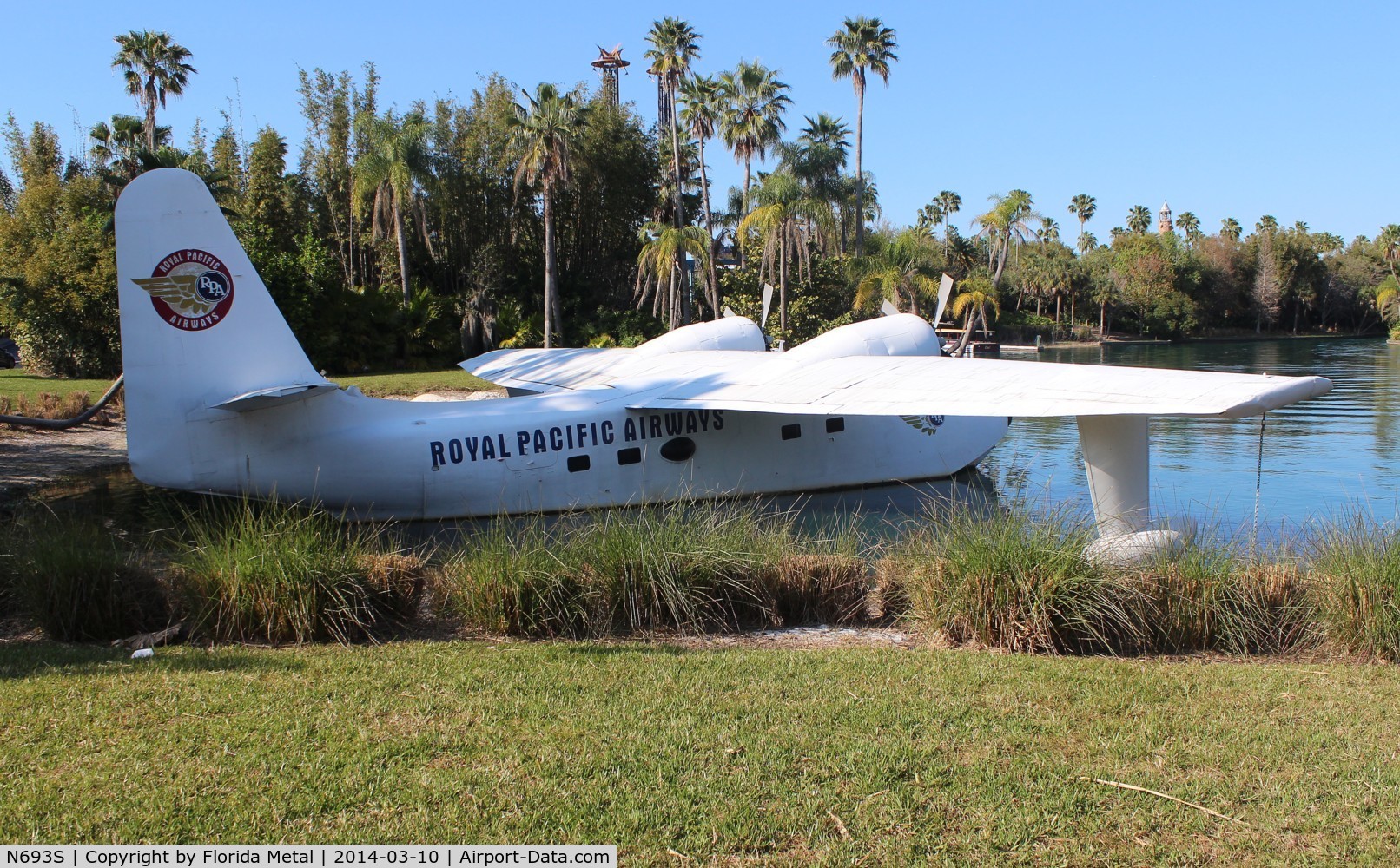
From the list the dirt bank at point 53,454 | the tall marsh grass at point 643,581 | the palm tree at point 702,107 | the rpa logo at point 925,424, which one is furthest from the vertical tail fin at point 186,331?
the palm tree at point 702,107

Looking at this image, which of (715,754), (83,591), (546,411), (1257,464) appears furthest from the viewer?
(1257,464)

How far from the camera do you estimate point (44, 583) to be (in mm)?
7367

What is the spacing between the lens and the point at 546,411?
13.8 m

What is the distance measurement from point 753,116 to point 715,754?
51.1 m

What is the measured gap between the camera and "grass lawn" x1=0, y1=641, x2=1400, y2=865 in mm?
3979

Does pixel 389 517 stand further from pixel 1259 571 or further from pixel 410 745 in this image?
pixel 1259 571

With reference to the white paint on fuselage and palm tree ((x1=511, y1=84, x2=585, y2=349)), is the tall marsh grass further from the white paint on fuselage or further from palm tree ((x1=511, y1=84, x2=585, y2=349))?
palm tree ((x1=511, y1=84, x2=585, y2=349))

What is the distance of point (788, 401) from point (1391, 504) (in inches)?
397

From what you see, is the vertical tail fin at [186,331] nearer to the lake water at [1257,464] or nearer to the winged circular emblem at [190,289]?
the winged circular emblem at [190,289]

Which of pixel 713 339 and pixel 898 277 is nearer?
pixel 713 339

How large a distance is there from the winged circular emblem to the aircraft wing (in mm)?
5651
